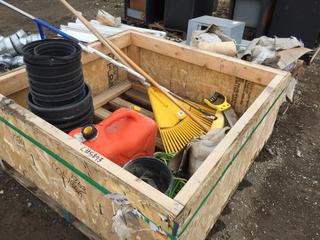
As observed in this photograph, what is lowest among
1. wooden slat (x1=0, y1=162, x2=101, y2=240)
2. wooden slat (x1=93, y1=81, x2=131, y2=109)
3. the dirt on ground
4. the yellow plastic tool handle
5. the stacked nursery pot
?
the dirt on ground

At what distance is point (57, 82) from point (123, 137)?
1.61 feet

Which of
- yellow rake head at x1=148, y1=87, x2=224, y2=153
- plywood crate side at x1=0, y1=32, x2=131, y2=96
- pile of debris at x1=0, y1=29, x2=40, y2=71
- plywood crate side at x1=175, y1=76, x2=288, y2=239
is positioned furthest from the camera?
pile of debris at x1=0, y1=29, x2=40, y2=71

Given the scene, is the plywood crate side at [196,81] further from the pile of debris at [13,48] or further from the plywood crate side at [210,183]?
the pile of debris at [13,48]

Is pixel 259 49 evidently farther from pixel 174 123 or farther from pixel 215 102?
pixel 174 123

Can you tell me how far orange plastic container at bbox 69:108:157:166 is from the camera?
5.41 ft

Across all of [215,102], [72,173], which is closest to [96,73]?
A: [215,102]

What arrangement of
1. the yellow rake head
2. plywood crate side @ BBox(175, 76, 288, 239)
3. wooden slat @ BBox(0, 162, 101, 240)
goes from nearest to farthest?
plywood crate side @ BBox(175, 76, 288, 239), wooden slat @ BBox(0, 162, 101, 240), the yellow rake head

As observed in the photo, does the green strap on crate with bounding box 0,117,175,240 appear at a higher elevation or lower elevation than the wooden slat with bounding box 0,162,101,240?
higher

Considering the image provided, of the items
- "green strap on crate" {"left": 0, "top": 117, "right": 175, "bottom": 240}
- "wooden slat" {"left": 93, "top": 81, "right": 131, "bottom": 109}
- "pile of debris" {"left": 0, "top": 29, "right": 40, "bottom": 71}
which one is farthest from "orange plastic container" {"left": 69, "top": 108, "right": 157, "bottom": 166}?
"pile of debris" {"left": 0, "top": 29, "right": 40, "bottom": 71}

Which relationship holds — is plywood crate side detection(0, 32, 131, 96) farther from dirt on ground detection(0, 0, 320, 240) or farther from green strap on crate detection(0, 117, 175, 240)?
dirt on ground detection(0, 0, 320, 240)

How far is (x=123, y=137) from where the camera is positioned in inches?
68.9

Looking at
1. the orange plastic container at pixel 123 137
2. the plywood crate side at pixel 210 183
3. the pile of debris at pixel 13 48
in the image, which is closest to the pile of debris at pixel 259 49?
the plywood crate side at pixel 210 183

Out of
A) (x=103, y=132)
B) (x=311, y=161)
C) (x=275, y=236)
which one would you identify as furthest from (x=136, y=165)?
(x=311, y=161)

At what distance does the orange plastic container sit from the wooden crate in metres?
0.24
